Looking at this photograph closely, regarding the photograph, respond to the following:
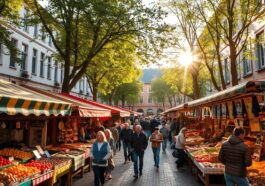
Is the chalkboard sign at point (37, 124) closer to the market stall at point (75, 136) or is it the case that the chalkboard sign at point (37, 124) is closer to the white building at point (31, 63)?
the market stall at point (75, 136)

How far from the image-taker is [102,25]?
55.3 ft

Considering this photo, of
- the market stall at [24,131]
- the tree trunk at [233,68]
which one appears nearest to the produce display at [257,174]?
the market stall at [24,131]

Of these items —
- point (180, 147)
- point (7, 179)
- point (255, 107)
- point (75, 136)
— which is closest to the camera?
point (7, 179)

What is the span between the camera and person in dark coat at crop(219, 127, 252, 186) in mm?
5496

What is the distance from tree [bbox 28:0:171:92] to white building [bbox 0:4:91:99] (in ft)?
11.8

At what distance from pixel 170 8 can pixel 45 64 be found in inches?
601

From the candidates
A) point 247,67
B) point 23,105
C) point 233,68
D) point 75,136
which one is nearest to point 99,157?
point 23,105

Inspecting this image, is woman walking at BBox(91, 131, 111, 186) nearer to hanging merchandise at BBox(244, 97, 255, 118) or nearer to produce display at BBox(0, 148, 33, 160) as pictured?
produce display at BBox(0, 148, 33, 160)

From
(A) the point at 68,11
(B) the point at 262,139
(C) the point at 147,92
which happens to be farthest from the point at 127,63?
(C) the point at 147,92

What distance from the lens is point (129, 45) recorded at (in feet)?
61.9

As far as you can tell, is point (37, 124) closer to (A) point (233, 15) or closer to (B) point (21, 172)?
(B) point (21, 172)

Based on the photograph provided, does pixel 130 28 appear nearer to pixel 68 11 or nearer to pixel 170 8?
pixel 68 11

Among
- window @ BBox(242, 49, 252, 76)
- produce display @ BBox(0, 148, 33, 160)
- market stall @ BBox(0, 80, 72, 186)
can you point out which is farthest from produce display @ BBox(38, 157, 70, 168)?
window @ BBox(242, 49, 252, 76)

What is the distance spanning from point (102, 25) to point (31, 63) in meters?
12.7
